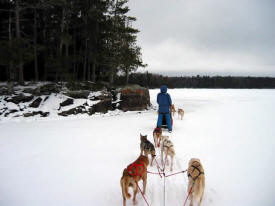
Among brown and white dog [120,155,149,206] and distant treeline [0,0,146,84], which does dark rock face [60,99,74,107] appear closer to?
distant treeline [0,0,146,84]

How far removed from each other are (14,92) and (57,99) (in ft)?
11.5

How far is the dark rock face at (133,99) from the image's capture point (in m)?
15.0

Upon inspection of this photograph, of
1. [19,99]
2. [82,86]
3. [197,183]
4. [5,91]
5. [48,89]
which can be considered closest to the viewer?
[197,183]

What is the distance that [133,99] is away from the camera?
15.4 m

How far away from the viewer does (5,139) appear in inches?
272

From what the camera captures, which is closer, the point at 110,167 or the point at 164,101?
the point at 110,167

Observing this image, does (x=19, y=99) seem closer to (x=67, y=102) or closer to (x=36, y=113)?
(x=36, y=113)

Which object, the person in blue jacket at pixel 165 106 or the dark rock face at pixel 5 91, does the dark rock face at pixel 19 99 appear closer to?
the dark rock face at pixel 5 91

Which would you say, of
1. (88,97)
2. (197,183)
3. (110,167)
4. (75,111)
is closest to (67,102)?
(75,111)

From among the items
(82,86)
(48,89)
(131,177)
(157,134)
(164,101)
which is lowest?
(157,134)

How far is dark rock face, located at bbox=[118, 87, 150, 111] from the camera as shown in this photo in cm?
1498

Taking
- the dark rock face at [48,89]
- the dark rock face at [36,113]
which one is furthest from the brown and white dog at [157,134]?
the dark rock face at [48,89]

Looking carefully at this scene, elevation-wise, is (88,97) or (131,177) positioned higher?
(88,97)

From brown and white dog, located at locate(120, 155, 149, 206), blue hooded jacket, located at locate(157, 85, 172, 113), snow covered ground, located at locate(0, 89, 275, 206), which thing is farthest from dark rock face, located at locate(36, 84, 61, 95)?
brown and white dog, located at locate(120, 155, 149, 206)
